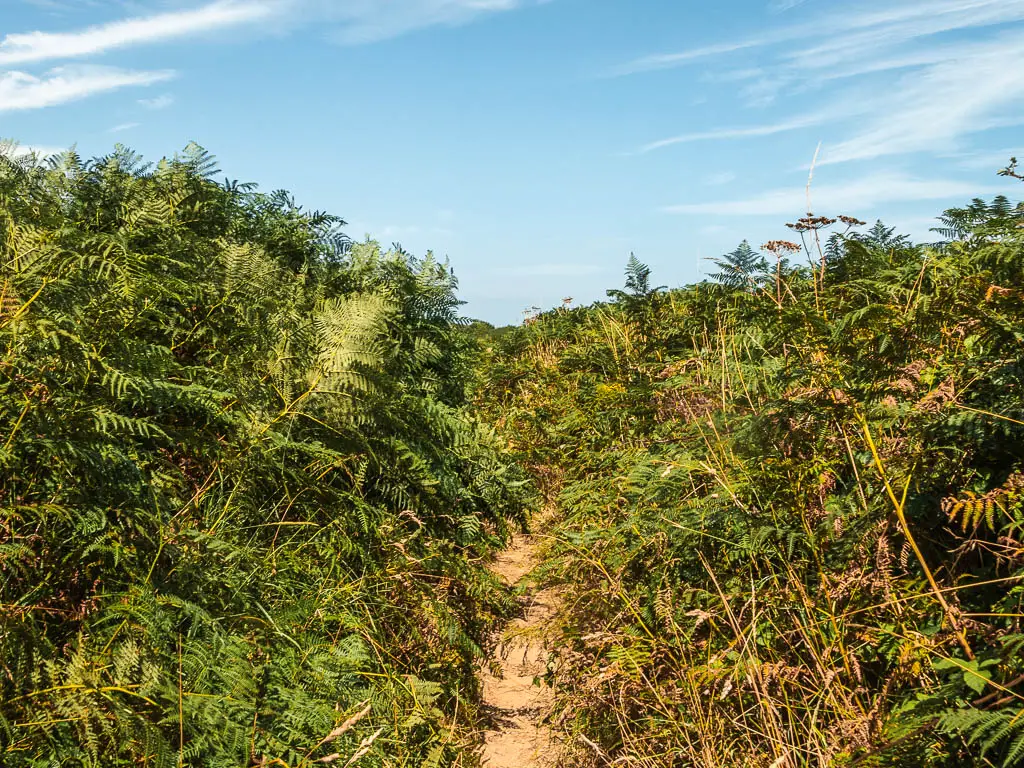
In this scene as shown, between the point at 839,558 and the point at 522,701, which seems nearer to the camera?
the point at 839,558

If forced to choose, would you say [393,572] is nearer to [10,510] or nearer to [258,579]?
[258,579]

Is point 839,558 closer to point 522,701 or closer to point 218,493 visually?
point 522,701

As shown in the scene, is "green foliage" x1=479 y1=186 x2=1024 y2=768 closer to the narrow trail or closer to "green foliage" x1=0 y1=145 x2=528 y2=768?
the narrow trail

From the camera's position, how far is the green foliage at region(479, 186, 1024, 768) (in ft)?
9.95

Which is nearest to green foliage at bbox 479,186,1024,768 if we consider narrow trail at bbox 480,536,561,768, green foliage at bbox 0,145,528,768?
narrow trail at bbox 480,536,561,768

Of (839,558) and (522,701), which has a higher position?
(839,558)

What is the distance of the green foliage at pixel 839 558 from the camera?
303 cm

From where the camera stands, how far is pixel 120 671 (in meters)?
2.76

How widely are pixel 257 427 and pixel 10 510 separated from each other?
1.40 meters

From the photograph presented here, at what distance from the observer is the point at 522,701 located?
5.06 metres

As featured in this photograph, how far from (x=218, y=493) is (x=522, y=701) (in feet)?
7.31

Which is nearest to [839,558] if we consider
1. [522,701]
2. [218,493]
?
[522,701]

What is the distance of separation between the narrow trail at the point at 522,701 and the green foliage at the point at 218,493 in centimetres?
24

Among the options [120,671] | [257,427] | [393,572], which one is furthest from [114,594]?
[393,572]
